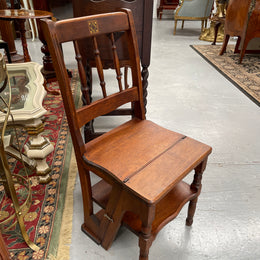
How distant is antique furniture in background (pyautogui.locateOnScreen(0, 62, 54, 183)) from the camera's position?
1.36m

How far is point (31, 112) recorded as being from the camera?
1.35 meters

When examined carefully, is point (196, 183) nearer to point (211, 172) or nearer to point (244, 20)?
point (211, 172)

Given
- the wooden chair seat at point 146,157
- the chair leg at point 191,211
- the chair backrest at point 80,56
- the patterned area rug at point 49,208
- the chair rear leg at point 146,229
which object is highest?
the chair backrest at point 80,56

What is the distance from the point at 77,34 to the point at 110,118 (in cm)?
151

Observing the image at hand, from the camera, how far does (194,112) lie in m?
2.61

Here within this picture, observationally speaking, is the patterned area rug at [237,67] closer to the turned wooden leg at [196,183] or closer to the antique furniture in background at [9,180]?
the turned wooden leg at [196,183]

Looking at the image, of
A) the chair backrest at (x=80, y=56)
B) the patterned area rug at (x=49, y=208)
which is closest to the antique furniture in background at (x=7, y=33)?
the patterned area rug at (x=49, y=208)

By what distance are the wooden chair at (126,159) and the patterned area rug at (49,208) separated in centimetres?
18

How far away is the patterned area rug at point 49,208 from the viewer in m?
1.24

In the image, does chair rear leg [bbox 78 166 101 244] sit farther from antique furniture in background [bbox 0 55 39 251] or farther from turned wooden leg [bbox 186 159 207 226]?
turned wooden leg [bbox 186 159 207 226]

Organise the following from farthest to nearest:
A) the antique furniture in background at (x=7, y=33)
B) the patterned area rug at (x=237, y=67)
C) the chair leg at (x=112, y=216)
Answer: the antique furniture in background at (x=7, y=33), the patterned area rug at (x=237, y=67), the chair leg at (x=112, y=216)

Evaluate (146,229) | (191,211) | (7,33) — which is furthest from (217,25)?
(146,229)

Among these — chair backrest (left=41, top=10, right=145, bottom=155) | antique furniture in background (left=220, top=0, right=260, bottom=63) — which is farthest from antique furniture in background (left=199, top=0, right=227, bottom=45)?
chair backrest (left=41, top=10, right=145, bottom=155)

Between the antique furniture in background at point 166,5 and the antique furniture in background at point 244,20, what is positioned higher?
the antique furniture in background at point 244,20
